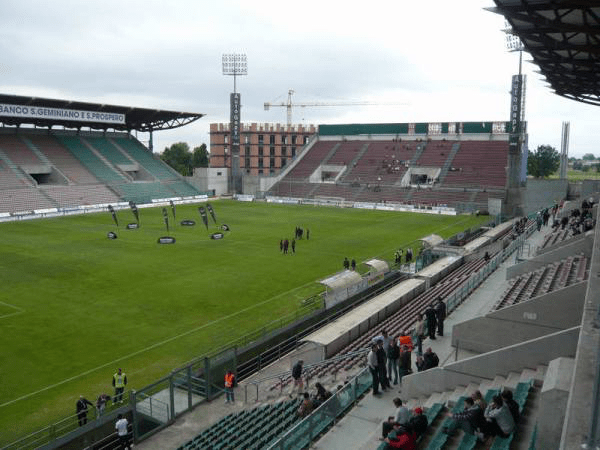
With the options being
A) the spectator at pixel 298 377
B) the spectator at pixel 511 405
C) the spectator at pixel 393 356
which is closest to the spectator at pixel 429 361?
the spectator at pixel 393 356

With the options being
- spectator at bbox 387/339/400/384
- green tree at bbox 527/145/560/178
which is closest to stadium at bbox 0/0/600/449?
spectator at bbox 387/339/400/384

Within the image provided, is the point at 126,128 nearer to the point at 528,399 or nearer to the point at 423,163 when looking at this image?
the point at 423,163

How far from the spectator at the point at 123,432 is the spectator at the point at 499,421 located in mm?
8496

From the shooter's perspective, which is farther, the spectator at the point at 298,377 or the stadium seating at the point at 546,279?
the stadium seating at the point at 546,279

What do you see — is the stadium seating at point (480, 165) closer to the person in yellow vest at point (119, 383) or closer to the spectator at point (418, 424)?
the person in yellow vest at point (119, 383)

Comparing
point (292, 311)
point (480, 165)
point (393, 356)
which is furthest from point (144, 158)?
point (393, 356)

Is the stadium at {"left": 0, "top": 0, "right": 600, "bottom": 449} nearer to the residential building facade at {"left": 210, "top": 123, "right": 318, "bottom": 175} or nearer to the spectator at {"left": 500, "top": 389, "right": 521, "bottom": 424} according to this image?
the spectator at {"left": 500, "top": 389, "right": 521, "bottom": 424}

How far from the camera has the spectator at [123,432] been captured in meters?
12.6

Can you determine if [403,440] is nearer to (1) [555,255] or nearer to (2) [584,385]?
(2) [584,385]

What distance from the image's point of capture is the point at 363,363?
15.5 metres

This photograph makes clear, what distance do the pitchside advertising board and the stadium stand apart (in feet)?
1.04

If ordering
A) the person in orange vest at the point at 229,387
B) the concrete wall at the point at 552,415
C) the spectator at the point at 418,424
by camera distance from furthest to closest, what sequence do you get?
the person in orange vest at the point at 229,387 < the spectator at the point at 418,424 < the concrete wall at the point at 552,415

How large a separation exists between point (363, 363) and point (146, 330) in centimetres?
957

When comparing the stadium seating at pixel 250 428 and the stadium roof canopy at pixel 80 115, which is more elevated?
the stadium roof canopy at pixel 80 115
